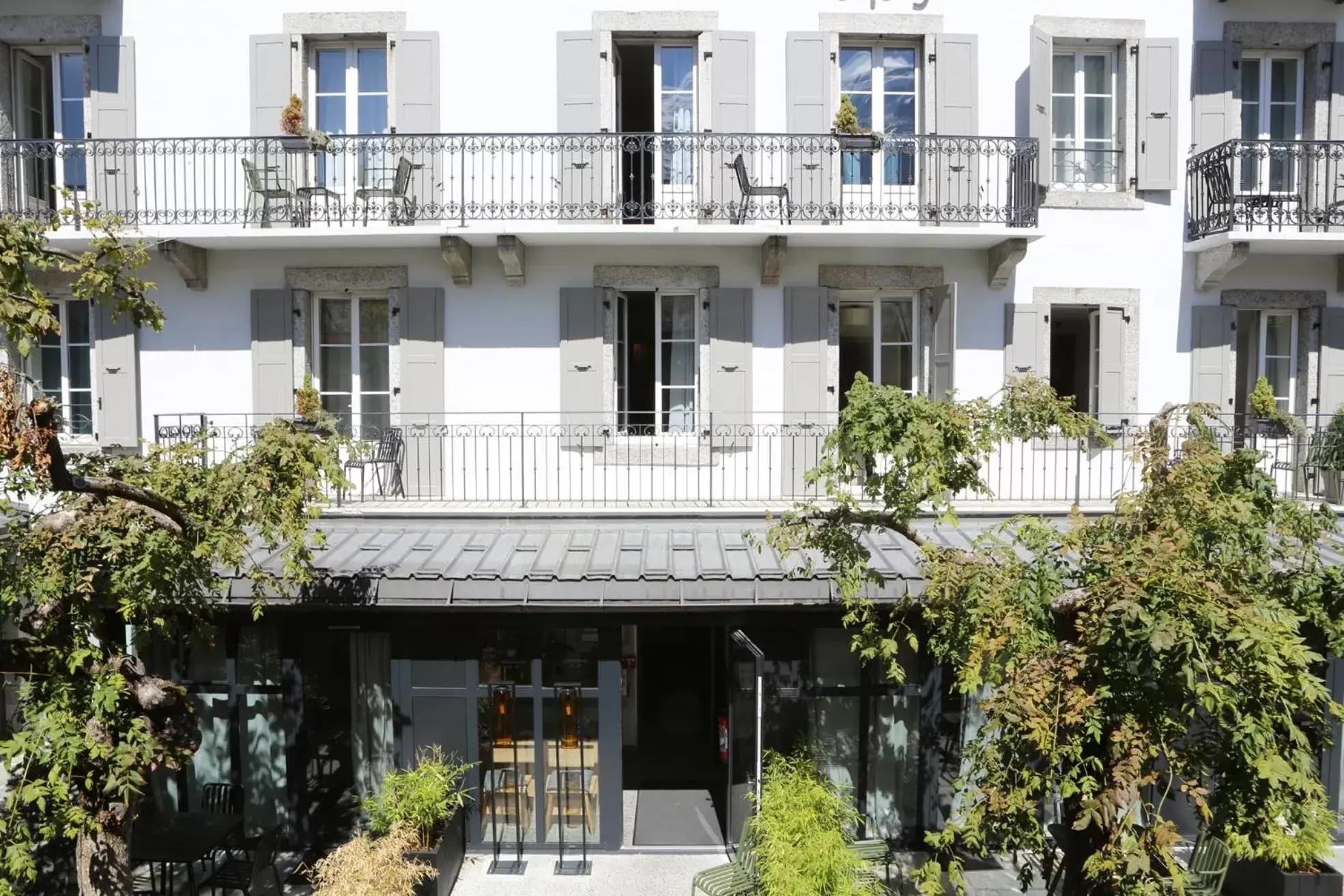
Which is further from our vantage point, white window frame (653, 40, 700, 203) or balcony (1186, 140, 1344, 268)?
white window frame (653, 40, 700, 203)

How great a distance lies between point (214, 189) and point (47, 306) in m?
5.10

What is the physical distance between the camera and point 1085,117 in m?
9.99

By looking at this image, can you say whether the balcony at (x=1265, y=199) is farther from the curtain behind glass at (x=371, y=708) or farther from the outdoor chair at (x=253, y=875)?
the outdoor chair at (x=253, y=875)

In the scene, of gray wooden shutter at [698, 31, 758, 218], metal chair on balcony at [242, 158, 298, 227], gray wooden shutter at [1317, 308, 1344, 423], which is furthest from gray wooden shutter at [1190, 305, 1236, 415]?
metal chair on balcony at [242, 158, 298, 227]

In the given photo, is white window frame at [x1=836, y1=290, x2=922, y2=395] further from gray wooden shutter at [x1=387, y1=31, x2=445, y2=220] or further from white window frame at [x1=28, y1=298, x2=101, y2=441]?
white window frame at [x1=28, y1=298, x2=101, y2=441]

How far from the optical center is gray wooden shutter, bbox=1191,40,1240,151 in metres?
9.75

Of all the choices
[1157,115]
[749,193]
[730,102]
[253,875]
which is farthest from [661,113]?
[253,875]

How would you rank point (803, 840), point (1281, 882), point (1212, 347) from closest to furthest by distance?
point (803, 840) < point (1281, 882) < point (1212, 347)

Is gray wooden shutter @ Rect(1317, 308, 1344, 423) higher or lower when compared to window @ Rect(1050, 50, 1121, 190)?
lower

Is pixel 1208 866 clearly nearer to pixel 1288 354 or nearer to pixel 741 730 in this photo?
pixel 741 730

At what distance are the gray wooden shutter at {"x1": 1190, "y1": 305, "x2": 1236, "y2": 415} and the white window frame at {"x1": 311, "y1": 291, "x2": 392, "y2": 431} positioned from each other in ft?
29.8

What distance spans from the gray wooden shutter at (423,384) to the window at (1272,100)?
9.45m

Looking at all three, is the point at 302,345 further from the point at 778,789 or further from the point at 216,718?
the point at 778,789

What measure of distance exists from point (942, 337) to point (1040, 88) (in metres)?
2.79
